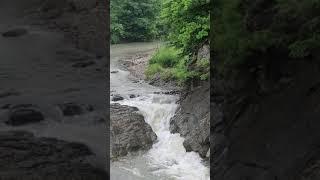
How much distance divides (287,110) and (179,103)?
4591 mm

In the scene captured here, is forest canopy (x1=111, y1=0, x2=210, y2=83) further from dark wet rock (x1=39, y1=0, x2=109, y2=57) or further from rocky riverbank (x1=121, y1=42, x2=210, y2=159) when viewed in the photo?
Result: dark wet rock (x1=39, y1=0, x2=109, y2=57)

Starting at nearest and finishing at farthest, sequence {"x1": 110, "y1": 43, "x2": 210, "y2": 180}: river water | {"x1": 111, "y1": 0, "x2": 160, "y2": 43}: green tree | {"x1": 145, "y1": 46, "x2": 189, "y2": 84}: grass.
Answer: {"x1": 110, "y1": 43, "x2": 210, "y2": 180}: river water → {"x1": 145, "y1": 46, "x2": 189, "y2": 84}: grass → {"x1": 111, "y1": 0, "x2": 160, "y2": 43}: green tree

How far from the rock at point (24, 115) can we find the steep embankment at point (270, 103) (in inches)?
42.9

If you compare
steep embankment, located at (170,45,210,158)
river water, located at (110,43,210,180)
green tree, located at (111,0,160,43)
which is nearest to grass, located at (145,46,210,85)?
steep embankment, located at (170,45,210,158)

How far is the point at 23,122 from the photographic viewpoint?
2.74 meters

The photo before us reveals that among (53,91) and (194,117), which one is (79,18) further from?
(194,117)

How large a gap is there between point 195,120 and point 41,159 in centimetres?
408

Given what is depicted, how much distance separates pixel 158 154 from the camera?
6309 mm

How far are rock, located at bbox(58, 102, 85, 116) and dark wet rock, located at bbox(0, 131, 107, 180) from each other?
0.58 feet

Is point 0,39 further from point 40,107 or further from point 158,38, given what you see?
point 158,38

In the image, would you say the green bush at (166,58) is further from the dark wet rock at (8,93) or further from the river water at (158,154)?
the dark wet rock at (8,93)

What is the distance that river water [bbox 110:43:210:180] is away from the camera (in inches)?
224

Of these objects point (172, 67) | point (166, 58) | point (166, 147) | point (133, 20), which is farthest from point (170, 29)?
point (133, 20)

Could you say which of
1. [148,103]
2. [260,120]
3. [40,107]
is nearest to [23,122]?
[40,107]
